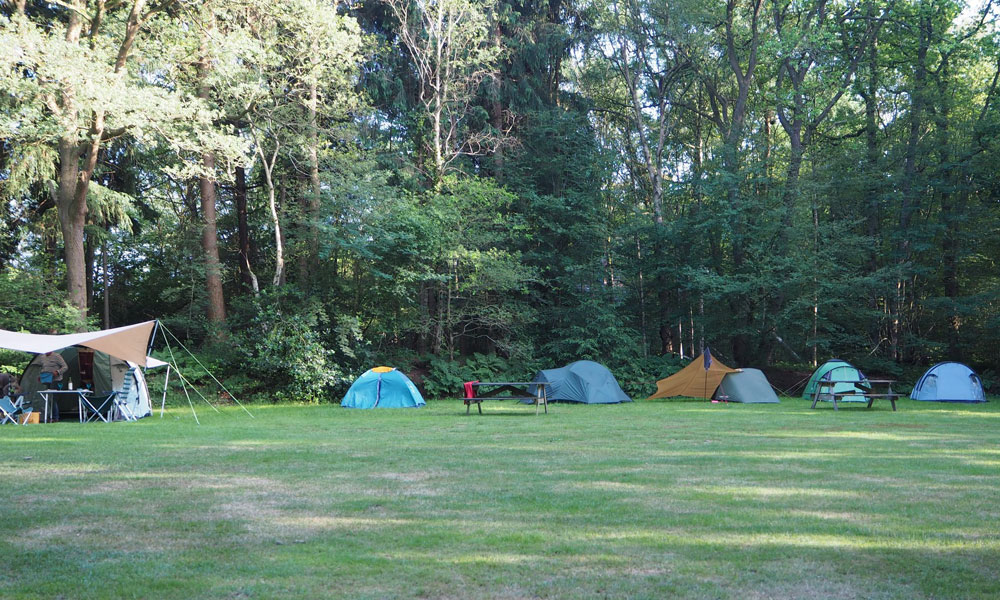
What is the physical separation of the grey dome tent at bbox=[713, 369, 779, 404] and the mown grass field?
348 inches

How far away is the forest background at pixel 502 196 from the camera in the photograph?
765 inches

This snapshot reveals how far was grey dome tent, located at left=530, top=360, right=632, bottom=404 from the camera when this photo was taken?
1955 cm

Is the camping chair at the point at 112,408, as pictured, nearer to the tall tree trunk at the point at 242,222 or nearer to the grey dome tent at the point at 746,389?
the tall tree trunk at the point at 242,222

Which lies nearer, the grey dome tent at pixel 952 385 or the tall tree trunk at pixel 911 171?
the grey dome tent at pixel 952 385

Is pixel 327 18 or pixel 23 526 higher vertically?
pixel 327 18

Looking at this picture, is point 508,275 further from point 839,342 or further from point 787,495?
point 787,495

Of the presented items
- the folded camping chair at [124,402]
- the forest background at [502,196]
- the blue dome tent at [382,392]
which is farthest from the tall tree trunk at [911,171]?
the folded camping chair at [124,402]

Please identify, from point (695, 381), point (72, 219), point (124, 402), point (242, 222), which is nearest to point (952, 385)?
point (695, 381)

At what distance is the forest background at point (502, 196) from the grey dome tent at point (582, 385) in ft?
10.1

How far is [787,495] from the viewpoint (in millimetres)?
6238

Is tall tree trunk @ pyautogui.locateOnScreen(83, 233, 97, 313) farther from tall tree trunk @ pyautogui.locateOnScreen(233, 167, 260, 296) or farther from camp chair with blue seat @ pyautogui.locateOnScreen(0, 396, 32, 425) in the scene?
camp chair with blue seat @ pyautogui.locateOnScreen(0, 396, 32, 425)

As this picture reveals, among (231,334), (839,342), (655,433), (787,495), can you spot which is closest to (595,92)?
(839,342)

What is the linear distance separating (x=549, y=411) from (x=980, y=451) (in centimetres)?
904

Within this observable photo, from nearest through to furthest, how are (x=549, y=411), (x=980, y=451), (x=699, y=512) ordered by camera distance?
(x=699, y=512) → (x=980, y=451) → (x=549, y=411)
